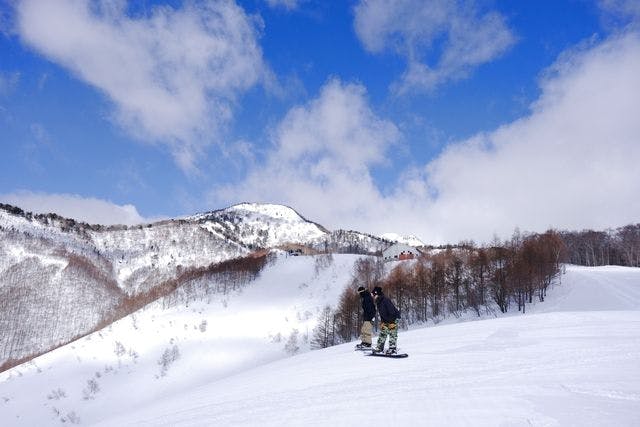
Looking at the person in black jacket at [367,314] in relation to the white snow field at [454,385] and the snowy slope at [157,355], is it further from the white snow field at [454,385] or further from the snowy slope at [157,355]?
the snowy slope at [157,355]

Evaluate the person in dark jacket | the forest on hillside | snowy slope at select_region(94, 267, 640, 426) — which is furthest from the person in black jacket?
the forest on hillside

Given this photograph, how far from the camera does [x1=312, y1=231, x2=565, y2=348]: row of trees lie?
47.3 metres

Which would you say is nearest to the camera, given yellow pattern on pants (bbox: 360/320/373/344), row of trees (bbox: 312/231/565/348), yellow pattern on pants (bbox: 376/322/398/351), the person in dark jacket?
the person in dark jacket

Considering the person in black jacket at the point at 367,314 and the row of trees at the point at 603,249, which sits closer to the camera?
the person in black jacket at the point at 367,314

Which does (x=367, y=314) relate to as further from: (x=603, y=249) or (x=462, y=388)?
(x=603, y=249)

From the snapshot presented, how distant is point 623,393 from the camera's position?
616cm

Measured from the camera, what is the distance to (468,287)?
52.4 m

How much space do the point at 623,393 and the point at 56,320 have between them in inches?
6412

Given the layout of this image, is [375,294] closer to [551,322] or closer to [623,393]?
[623,393]

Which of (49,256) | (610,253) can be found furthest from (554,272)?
(49,256)

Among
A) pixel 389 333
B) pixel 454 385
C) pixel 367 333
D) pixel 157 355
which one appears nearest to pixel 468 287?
pixel 157 355

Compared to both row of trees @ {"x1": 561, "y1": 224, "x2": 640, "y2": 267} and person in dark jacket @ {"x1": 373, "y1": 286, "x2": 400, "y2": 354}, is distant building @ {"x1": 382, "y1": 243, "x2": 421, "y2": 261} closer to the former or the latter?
row of trees @ {"x1": 561, "y1": 224, "x2": 640, "y2": 267}

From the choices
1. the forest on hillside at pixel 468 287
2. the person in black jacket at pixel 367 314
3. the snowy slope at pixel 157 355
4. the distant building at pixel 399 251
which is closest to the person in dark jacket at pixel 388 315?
the person in black jacket at pixel 367 314

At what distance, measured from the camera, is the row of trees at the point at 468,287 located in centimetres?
4731
